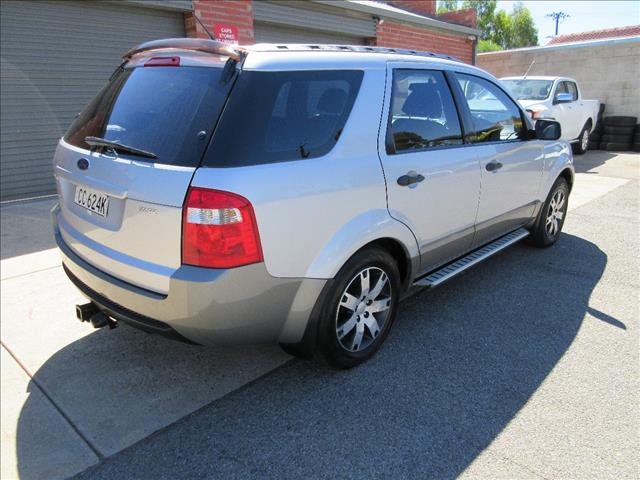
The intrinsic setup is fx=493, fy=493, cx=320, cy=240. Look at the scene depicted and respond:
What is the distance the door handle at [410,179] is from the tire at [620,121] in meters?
13.2

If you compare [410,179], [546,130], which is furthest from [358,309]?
[546,130]

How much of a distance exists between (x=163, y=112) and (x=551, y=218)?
415 centimetres

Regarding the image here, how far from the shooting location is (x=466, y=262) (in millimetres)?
3760

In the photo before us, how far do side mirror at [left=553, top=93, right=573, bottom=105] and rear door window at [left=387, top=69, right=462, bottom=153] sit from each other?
8390 millimetres

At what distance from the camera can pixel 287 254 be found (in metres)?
2.40

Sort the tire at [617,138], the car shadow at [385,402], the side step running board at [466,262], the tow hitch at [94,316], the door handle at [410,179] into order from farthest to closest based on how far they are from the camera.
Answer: the tire at [617,138], the side step running board at [466,262], the door handle at [410,179], the tow hitch at [94,316], the car shadow at [385,402]

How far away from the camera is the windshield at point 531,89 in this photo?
35.8 ft

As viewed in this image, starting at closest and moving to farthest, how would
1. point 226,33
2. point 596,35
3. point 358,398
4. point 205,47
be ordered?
point 205,47 < point 358,398 < point 226,33 < point 596,35

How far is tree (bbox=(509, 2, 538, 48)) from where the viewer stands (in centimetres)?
7112

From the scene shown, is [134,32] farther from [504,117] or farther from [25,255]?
[504,117]

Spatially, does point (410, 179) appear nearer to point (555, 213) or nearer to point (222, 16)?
point (555, 213)

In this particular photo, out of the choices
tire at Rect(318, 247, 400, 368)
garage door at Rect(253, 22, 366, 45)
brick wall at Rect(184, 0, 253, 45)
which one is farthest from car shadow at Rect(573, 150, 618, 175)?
tire at Rect(318, 247, 400, 368)

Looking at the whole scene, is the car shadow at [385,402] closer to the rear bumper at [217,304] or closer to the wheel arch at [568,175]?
the rear bumper at [217,304]

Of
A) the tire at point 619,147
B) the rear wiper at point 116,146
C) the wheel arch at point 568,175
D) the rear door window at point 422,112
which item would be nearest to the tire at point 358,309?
the rear door window at point 422,112
